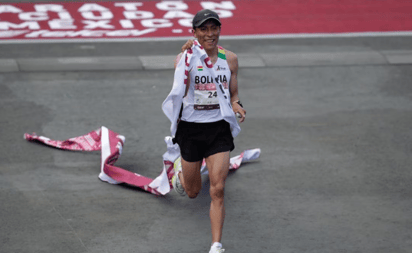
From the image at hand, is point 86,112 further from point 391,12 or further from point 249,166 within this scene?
point 391,12

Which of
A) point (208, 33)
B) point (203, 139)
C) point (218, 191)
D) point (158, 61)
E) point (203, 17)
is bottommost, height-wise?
point (158, 61)

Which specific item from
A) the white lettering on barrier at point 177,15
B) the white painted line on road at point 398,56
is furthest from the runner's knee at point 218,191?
the white lettering on barrier at point 177,15

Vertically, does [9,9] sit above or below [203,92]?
below

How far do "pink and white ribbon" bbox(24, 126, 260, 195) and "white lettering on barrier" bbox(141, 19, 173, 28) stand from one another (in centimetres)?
709

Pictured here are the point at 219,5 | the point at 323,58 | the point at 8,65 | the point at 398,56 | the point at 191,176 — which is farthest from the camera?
the point at 219,5

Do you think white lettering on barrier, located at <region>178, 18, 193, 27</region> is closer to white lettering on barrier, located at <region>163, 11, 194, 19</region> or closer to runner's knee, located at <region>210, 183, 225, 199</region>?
white lettering on barrier, located at <region>163, 11, 194, 19</region>

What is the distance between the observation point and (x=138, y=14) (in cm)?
1688

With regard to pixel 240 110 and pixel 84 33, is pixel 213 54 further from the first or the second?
pixel 84 33

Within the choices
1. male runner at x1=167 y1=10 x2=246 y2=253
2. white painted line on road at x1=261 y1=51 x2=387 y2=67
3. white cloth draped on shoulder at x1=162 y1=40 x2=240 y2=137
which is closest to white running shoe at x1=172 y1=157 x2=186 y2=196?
male runner at x1=167 y1=10 x2=246 y2=253

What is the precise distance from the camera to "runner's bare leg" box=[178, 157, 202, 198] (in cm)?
689

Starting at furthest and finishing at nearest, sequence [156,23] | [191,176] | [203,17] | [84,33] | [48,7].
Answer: [48,7] < [156,23] < [84,33] < [191,176] < [203,17]

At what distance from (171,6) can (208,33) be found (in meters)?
11.2

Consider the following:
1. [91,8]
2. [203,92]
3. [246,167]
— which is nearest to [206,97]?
[203,92]

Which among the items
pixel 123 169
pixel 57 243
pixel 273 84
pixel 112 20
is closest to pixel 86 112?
pixel 123 169
